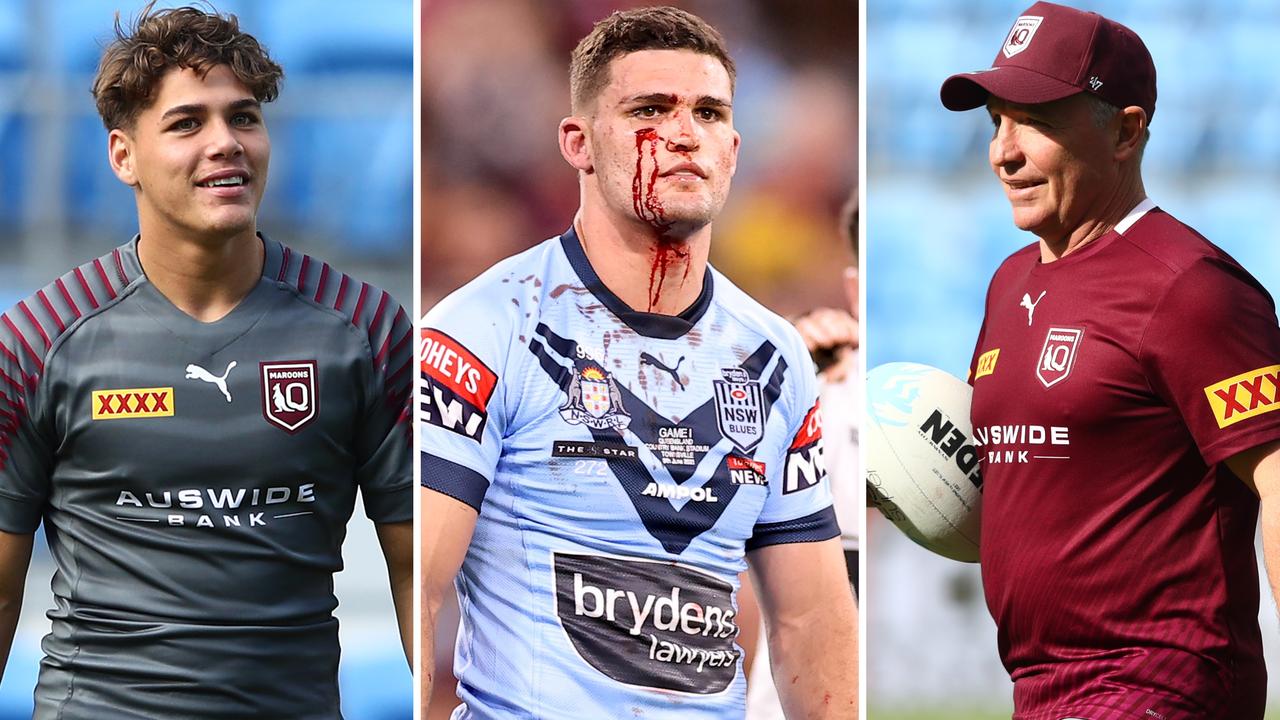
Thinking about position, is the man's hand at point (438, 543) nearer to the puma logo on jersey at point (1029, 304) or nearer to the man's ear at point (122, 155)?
the man's ear at point (122, 155)

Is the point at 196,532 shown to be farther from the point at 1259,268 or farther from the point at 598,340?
the point at 1259,268

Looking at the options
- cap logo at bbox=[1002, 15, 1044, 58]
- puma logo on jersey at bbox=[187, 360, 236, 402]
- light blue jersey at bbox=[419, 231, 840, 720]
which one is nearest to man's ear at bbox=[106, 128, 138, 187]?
puma logo on jersey at bbox=[187, 360, 236, 402]

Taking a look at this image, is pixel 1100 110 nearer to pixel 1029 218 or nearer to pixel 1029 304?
pixel 1029 218

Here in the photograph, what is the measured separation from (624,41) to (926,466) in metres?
1.01

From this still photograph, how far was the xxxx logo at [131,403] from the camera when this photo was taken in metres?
2.83

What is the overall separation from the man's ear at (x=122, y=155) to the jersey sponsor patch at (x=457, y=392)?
642mm

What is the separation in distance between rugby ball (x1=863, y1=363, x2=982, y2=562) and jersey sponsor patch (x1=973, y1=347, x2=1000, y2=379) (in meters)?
0.07

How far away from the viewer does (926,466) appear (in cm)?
307

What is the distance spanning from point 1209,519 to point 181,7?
2.11 metres

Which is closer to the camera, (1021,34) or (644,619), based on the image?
(644,619)

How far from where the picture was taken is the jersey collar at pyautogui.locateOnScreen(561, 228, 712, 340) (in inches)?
118

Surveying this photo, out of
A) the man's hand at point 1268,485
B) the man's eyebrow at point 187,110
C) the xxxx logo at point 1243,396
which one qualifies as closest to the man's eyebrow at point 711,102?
the man's eyebrow at point 187,110

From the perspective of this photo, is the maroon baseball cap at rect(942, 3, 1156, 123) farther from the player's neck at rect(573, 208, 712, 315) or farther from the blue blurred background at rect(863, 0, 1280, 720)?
the player's neck at rect(573, 208, 712, 315)

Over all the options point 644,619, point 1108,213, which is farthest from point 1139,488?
point 644,619
